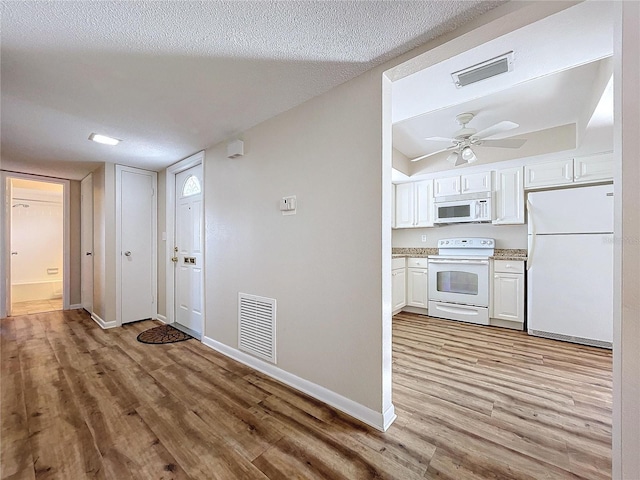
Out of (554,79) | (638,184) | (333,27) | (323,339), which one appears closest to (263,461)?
(323,339)

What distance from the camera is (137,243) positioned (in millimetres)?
4012

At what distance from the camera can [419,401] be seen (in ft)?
6.43

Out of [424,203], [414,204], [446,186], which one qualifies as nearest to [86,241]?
[414,204]

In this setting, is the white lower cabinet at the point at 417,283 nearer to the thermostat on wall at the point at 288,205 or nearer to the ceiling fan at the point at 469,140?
the ceiling fan at the point at 469,140

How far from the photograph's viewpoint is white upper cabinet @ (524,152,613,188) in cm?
308

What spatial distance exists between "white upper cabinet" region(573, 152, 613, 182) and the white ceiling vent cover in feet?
12.5

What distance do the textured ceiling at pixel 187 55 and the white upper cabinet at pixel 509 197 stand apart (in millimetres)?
3009

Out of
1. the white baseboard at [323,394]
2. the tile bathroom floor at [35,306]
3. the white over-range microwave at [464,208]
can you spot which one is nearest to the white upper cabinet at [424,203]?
the white over-range microwave at [464,208]

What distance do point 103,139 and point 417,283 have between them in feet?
14.8

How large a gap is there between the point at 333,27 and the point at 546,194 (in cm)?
328

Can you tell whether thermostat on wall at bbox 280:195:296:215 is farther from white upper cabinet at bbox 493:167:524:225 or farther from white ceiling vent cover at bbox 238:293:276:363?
white upper cabinet at bbox 493:167:524:225

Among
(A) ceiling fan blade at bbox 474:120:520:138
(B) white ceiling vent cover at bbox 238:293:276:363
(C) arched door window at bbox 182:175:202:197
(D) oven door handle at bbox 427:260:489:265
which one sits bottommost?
(B) white ceiling vent cover at bbox 238:293:276:363

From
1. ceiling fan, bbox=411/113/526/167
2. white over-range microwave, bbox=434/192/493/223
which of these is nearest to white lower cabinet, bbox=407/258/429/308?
white over-range microwave, bbox=434/192/493/223

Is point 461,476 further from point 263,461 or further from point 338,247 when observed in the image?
point 338,247
